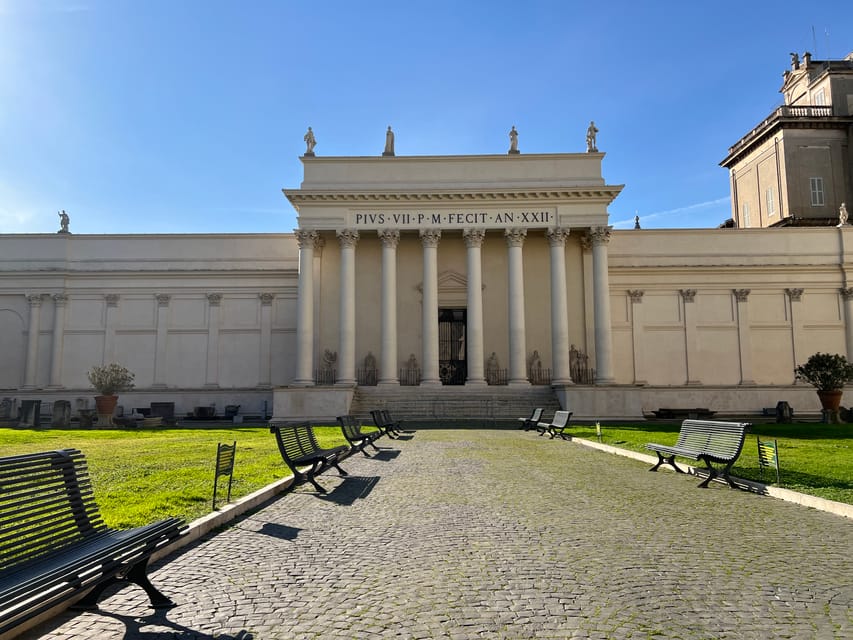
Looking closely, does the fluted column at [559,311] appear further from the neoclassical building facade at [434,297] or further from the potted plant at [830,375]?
the potted plant at [830,375]

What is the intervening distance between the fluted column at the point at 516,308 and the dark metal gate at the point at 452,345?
4.28m

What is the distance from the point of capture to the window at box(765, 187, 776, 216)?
46031mm

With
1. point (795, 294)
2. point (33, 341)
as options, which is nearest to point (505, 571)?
point (795, 294)

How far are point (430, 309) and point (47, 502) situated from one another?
95.7 feet

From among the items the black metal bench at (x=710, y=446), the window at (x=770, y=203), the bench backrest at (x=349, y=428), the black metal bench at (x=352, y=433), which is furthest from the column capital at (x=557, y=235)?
the black metal bench at (x=710, y=446)

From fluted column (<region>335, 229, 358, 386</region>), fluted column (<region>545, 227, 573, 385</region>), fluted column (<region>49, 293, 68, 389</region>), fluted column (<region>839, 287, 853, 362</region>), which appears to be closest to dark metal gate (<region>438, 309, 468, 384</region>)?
fluted column (<region>545, 227, 573, 385</region>)

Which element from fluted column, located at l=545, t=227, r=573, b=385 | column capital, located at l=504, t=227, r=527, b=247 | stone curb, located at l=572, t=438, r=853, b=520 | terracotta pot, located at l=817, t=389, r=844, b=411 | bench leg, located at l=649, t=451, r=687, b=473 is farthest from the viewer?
column capital, located at l=504, t=227, r=527, b=247

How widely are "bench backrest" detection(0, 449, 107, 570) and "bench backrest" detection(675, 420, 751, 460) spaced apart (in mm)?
8947

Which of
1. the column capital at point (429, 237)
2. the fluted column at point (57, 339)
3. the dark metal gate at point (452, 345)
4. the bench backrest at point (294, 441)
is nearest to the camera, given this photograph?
the bench backrest at point (294, 441)

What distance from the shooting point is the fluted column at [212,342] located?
3759 centimetres

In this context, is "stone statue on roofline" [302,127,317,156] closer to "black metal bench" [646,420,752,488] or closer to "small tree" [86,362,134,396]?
"small tree" [86,362,134,396]

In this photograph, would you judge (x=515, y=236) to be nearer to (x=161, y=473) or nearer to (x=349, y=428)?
(x=349, y=428)

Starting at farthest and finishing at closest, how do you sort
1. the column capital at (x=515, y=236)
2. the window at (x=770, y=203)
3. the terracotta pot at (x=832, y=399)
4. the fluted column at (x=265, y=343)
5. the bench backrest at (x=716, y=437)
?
1. the window at (x=770, y=203)
2. the fluted column at (x=265, y=343)
3. the column capital at (x=515, y=236)
4. the terracotta pot at (x=832, y=399)
5. the bench backrest at (x=716, y=437)

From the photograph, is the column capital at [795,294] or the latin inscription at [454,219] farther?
the column capital at [795,294]
